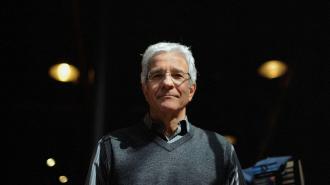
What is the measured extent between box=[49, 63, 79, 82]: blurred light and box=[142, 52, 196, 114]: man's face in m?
2.10

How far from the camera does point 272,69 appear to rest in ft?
14.4

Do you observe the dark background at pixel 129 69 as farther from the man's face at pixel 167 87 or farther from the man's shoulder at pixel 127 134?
the man's shoulder at pixel 127 134

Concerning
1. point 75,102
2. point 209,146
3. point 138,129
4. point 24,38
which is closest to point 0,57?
point 24,38

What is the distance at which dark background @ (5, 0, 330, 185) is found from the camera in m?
3.19

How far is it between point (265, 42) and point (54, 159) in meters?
2.61

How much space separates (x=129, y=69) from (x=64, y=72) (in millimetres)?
740

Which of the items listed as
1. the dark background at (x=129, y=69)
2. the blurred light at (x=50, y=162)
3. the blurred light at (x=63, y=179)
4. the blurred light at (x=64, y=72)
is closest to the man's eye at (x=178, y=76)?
the dark background at (x=129, y=69)

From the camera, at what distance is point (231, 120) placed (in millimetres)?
4645

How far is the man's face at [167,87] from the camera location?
70.7 inches

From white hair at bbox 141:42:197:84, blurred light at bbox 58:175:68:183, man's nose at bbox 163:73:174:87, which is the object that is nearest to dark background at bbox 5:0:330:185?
blurred light at bbox 58:175:68:183

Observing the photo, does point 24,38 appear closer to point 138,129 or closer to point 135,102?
point 135,102

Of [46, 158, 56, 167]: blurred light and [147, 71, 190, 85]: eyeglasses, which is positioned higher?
[147, 71, 190, 85]: eyeglasses

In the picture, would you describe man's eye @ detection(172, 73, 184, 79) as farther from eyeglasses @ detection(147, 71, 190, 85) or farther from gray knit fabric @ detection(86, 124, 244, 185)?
gray knit fabric @ detection(86, 124, 244, 185)

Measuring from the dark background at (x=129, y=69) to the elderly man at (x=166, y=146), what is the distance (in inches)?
39.6
